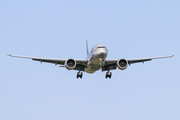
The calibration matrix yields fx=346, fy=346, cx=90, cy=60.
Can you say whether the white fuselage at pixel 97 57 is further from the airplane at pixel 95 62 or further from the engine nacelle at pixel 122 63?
the engine nacelle at pixel 122 63

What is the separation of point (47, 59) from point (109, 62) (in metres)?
8.21

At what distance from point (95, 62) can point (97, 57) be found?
1.31 metres

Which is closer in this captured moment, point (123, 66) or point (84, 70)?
point (123, 66)

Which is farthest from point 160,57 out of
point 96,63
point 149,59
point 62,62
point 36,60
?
point 36,60

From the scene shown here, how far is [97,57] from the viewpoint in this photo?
139 feet

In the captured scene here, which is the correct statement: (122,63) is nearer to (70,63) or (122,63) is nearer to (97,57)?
(97,57)

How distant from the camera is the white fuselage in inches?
1656

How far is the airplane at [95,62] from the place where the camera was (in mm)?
42562

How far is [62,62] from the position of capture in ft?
154

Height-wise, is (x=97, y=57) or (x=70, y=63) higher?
(x=97, y=57)

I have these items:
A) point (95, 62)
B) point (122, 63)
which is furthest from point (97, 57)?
point (122, 63)

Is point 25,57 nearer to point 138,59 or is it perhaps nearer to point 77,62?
point 77,62

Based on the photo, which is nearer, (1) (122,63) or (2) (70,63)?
(2) (70,63)

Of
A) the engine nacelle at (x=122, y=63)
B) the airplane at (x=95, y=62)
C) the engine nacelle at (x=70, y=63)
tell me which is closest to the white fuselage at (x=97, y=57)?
the airplane at (x=95, y=62)
